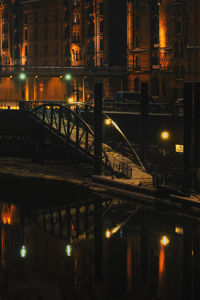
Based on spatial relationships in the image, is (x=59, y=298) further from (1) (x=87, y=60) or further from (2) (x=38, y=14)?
(2) (x=38, y=14)

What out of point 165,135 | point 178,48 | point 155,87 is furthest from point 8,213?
point 155,87

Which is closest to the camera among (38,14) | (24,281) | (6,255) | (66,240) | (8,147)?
(24,281)

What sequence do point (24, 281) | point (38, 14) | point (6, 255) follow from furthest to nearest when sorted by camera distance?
point (38, 14) → point (6, 255) → point (24, 281)

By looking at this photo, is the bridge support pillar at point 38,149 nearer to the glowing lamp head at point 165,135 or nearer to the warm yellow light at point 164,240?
the glowing lamp head at point 165,135

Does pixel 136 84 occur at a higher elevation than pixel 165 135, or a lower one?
higher

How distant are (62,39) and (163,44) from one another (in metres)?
27.8

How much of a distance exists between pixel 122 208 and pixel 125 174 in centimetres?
501

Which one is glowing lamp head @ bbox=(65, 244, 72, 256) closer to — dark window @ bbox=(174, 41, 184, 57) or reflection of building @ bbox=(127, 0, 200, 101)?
reflection of building @ bbox=(127, 0, 200, 101)

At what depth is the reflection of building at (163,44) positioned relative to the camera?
72500mm

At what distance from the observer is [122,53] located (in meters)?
92.9

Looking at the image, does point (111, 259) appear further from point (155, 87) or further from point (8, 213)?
point (155, 87)

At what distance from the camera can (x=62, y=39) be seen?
3964 inches

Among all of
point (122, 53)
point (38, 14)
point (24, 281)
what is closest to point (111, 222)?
point (24, 281)

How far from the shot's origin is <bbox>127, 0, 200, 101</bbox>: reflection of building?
7250 centimetres
